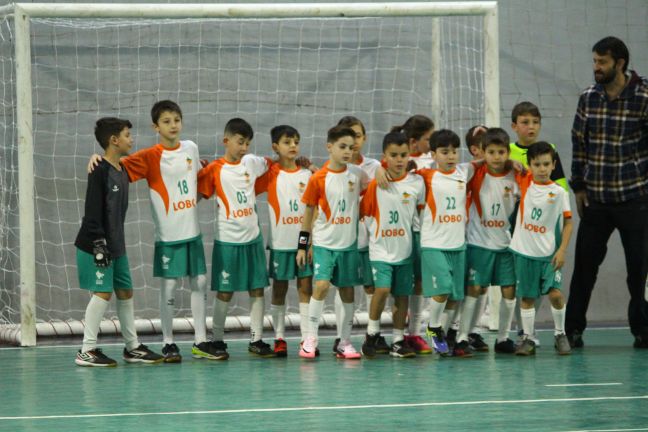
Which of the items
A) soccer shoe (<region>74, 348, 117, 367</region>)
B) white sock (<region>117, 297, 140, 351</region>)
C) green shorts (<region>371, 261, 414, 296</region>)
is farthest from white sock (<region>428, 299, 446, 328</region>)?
soccer shoe (<region>74, 348, 117, 367</region>)

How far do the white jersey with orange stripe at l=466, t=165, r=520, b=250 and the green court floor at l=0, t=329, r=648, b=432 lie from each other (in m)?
0.71

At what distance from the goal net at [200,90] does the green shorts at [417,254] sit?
65.1 inches

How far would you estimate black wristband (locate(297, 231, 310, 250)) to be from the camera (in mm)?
6598

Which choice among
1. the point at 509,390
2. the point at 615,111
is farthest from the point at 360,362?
the point at 615,111

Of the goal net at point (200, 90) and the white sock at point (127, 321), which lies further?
the goal net at point (200, 90)

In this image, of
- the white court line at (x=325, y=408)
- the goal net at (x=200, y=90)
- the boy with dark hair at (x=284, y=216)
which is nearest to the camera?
the white court line at (x=325, y=408)

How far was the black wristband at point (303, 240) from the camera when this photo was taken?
6.60m

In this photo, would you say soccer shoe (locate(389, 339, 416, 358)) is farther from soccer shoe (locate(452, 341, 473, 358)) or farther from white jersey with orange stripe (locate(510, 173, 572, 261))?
white jersey with orange stripe (locate(510, 173, 572, 261))

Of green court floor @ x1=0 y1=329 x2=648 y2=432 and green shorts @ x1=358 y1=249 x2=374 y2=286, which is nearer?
green court floor @ x1=0 y1=329 x2=648 y2=432

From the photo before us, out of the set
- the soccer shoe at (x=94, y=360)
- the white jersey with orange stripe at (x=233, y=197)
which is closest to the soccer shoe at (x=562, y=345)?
the white jersey with orange stripe at (x=233, y=197)

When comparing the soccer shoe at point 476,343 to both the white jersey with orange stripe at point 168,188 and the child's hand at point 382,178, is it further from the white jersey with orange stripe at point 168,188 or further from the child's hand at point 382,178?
the white jersey with orange stripe at point 168,188

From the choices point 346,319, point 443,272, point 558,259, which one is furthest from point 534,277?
point 346,319

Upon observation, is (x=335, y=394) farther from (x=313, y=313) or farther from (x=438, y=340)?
(x=438, y=340)

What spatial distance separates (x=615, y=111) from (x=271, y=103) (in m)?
3.10
